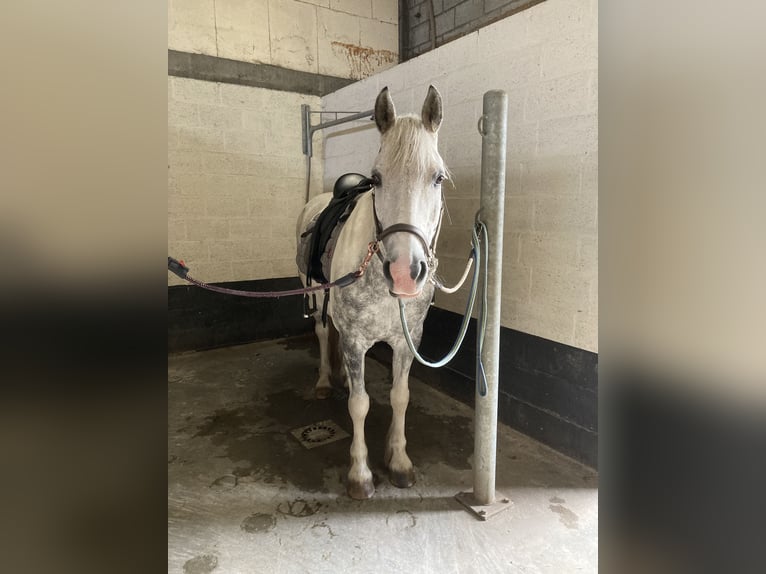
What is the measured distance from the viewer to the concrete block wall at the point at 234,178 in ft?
12.8

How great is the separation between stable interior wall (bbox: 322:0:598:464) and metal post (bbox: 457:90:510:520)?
0.50 meters

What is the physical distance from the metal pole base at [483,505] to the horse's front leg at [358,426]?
15.7 inches

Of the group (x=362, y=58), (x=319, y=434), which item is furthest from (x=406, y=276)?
(x=362, y=58)

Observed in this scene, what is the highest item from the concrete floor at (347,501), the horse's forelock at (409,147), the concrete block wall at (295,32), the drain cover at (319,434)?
the concrete block wall at (295,32)

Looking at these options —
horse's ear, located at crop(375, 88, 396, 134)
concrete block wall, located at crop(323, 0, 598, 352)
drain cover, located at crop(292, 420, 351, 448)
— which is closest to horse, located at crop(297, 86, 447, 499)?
horse's ear, located at crop(375, 88, 396, 134)

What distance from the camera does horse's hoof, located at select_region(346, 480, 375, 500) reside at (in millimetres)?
1983

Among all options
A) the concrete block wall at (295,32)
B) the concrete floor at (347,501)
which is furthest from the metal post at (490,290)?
the concrete block wall at (295,32)

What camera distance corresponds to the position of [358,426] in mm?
2064

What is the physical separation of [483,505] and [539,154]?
168 centimetres

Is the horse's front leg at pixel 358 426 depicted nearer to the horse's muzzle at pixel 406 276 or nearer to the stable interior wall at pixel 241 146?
the horse's muzzle at pixel 406 276

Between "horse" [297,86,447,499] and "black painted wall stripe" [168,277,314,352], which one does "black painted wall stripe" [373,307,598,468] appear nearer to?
"horse" [297,86,447,499]

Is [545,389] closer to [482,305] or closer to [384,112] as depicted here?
[482,305]
